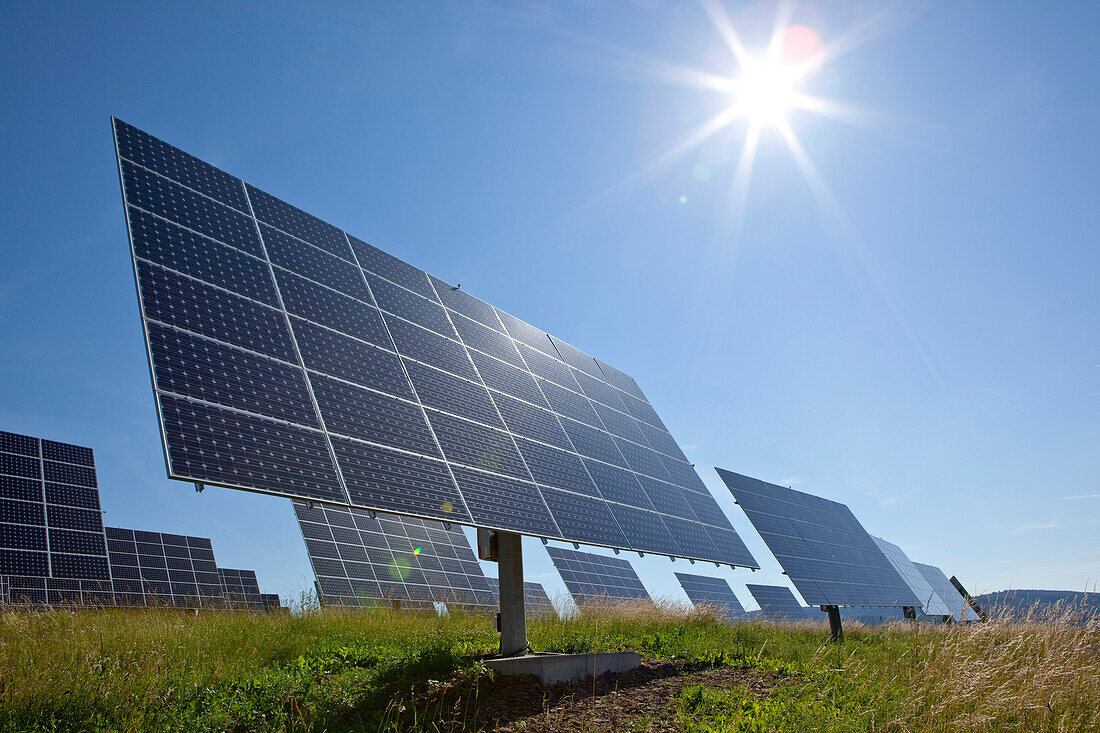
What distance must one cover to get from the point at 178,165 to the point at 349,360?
4097mm

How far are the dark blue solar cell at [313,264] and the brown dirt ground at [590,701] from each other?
643 centimetres

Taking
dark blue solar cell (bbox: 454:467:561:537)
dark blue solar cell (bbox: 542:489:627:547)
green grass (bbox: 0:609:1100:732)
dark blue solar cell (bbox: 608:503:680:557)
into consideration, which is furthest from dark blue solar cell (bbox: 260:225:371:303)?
dark blue solar cell (bbox: 608:503:680:557)

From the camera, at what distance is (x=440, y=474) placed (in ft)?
27.2

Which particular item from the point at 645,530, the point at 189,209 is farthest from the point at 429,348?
the point at 645,530

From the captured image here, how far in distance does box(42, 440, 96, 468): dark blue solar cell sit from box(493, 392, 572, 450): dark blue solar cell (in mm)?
16202

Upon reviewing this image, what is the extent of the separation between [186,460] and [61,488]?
57.0 ft

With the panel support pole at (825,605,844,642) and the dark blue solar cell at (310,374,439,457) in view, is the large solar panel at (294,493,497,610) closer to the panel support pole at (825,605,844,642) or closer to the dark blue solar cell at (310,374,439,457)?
the dark blue solar cell at (310,374,439,457)

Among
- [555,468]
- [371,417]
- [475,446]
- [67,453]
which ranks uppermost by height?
[67,453]

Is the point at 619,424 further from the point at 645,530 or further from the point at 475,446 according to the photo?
the point at 475,446

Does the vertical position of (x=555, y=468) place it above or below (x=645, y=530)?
above

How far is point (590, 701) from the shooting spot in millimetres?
7559

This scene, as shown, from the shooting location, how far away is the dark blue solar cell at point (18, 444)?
19.1m

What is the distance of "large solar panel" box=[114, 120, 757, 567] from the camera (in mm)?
6816

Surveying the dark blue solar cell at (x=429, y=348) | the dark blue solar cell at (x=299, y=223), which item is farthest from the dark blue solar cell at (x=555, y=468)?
the dark blue solar cell at (x=299, y=223)
